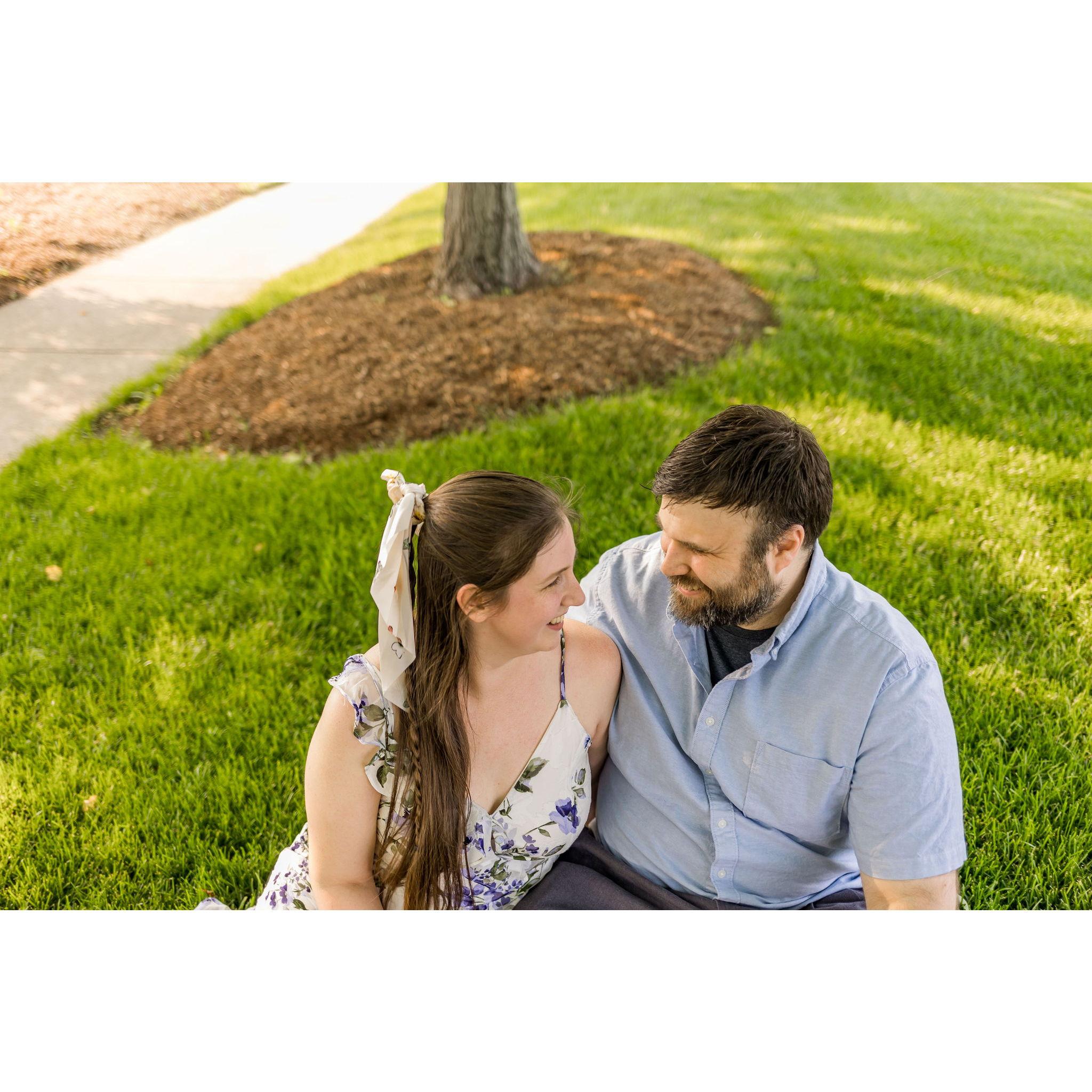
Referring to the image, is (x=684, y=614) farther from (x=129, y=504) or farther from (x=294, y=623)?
(x=129, y=504)

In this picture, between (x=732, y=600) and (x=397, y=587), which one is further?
(x=732, y=600)

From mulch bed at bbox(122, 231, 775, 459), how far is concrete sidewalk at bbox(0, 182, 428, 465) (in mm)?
474

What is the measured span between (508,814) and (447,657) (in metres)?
0.41

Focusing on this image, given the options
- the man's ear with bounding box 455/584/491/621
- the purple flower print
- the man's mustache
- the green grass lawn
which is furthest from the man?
the green grass lawn

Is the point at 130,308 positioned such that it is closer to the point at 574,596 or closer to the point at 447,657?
the point at 447,657

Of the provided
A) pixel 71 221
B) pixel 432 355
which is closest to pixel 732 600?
pixel 432 355

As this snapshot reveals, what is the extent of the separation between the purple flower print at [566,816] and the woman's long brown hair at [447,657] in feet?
0.76

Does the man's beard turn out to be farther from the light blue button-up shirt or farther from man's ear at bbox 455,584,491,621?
man's ear at bbox 455,584,491,621

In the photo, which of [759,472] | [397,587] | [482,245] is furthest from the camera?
[482,245]

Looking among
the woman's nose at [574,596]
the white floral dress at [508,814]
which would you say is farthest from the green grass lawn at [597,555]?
the woman's nose at [574,596]

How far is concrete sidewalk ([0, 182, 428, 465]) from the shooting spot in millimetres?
5656

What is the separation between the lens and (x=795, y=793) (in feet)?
6.41

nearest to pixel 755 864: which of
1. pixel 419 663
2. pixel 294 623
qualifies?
pixel 419 663

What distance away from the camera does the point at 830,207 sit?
318 inches
